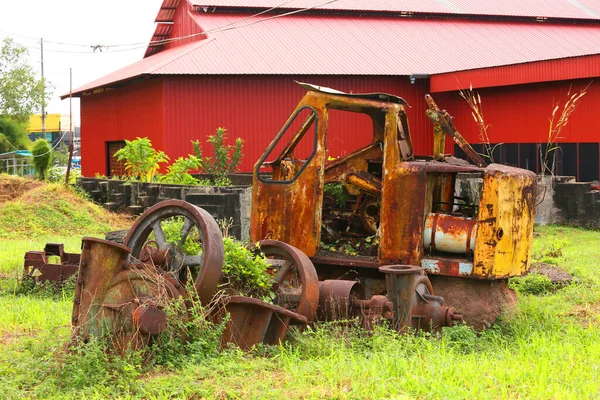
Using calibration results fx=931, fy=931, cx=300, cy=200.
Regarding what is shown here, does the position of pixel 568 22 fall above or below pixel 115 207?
above

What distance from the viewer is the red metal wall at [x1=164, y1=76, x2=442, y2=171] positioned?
28047 mm

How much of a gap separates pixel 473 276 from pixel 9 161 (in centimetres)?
4579

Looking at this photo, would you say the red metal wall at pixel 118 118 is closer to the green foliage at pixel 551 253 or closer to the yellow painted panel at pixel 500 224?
the green foliage at pixel 551 253

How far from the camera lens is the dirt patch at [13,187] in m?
21.9

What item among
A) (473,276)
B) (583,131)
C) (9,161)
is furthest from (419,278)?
(9,161)

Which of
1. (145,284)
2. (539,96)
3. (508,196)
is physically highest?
(539,96)

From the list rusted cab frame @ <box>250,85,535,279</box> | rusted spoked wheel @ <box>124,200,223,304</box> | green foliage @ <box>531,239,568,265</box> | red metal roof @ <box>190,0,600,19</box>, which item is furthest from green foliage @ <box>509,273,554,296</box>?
red metal roof @ <box>190,0,600,19</box>

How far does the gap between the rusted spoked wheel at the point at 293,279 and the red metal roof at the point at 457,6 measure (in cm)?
2255

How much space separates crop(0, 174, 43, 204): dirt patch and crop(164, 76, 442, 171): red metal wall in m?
5.90

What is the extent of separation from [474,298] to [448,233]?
74 cm

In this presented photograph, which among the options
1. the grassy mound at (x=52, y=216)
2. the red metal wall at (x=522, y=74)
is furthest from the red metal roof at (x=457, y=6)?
the grassy mound at (x=52, y=216)

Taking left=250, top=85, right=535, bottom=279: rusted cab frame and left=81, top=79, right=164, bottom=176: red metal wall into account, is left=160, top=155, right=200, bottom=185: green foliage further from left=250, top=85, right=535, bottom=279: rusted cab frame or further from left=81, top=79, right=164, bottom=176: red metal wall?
left=250, top=85, right=535, bottom=279: rusted cab frame

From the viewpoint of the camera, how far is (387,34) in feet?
107

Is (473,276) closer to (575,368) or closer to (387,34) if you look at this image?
(575,368)
